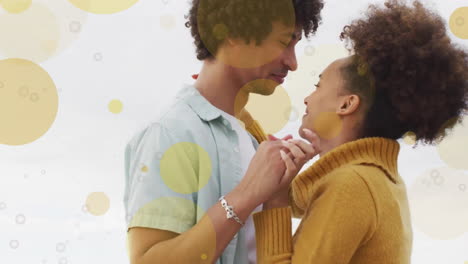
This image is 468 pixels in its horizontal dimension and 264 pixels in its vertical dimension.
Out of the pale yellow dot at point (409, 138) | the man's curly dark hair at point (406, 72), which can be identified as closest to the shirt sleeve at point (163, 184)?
the man's curly dark hair at point (406, 72)

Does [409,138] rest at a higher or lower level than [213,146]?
higher

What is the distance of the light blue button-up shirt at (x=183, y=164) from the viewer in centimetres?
137

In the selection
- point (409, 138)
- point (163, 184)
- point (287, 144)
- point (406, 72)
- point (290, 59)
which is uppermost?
point (290, 59)

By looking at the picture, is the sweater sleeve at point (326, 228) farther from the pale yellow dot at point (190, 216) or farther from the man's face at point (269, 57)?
the man's face at point (269, 57)

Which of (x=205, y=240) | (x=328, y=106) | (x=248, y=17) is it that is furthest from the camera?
(x=248, y=17)

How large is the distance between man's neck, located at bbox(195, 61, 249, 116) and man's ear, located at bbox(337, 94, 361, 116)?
0.33 metres

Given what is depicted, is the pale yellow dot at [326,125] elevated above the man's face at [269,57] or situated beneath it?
situated beneath

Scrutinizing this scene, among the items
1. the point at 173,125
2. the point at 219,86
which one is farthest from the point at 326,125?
the point at 173,125

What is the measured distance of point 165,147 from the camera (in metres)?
1.42

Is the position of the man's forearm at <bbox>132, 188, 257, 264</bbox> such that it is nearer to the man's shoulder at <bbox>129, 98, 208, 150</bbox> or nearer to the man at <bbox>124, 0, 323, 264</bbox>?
the man at <bbox>124, 0, 323, 264</bbox>

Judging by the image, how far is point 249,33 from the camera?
1716 mm

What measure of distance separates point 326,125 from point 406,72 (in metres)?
0.27

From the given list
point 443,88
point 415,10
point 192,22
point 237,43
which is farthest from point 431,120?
point 192,22

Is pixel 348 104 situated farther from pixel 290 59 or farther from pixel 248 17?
pixel 248 17
